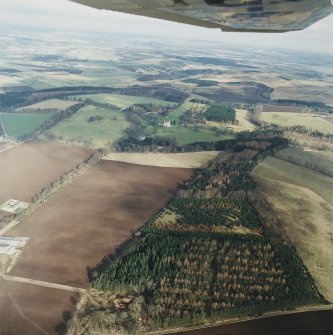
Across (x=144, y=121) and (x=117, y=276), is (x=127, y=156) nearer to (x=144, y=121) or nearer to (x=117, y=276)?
(x=144, y=121)

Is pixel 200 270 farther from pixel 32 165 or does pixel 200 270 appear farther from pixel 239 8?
pixel 32 165

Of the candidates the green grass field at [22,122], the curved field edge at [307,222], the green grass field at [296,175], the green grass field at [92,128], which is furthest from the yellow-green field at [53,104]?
the curved field edge at [307,222]

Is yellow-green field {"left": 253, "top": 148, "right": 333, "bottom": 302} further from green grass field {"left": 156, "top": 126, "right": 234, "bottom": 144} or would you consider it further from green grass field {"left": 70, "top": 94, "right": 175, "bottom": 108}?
green grass field {"left": 70, "top": 94, "right": 175, "bottom": 108}

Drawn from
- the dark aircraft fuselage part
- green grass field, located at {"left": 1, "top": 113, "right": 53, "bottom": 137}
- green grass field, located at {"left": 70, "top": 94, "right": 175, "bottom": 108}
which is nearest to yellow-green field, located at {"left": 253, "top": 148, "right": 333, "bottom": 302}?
the dark aircraft fuselage part

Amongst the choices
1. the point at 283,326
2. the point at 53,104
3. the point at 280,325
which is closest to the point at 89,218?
the point at 280,325

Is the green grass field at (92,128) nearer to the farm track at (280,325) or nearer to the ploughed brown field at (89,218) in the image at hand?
the ploughed brown field at (89,218)

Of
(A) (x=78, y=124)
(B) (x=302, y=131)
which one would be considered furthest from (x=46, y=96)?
(B) (x=302, y=131)

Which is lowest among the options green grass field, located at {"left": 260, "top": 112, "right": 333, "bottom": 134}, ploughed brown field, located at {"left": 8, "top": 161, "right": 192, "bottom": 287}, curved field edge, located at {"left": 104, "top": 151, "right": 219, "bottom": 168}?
ploughed brown field, located at {"left": 8, "top": 161, "right": 192, "bottom": 287}
